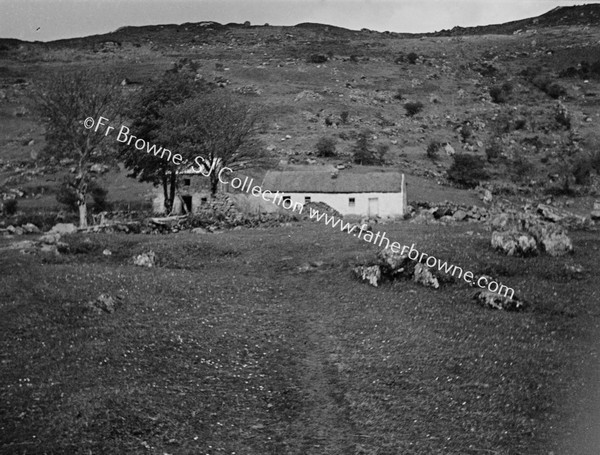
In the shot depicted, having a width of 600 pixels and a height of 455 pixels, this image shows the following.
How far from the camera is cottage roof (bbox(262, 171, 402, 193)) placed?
53781mm

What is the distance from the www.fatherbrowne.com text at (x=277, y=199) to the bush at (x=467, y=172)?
25.6 m

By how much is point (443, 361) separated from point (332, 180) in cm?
3831

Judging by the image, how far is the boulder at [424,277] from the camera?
24.5 m

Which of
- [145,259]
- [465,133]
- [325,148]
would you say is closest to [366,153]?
[325,148]

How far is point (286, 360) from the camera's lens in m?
17.7

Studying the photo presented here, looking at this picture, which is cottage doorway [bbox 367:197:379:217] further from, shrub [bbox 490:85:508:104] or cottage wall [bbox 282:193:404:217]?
shrub [bbox 490:85:508:104]

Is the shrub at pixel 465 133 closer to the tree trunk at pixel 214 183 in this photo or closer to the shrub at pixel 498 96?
the shrub at pixel 498 96

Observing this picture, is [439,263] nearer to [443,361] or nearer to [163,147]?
[443,361]

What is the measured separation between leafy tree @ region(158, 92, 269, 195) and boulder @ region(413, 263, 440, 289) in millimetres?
25741

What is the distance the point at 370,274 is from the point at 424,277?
217 centimetres

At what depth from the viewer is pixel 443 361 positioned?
17.3m

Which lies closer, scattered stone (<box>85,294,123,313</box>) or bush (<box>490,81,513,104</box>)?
scattered stone (<box>85,294,123,313</box>)

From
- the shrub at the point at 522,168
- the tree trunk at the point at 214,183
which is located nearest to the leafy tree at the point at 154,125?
the tree trunk at the point at 214,183

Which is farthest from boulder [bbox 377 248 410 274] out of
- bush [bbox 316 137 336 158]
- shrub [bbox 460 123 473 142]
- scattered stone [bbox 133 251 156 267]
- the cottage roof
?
shrub [bbox 460 123 473 142]
